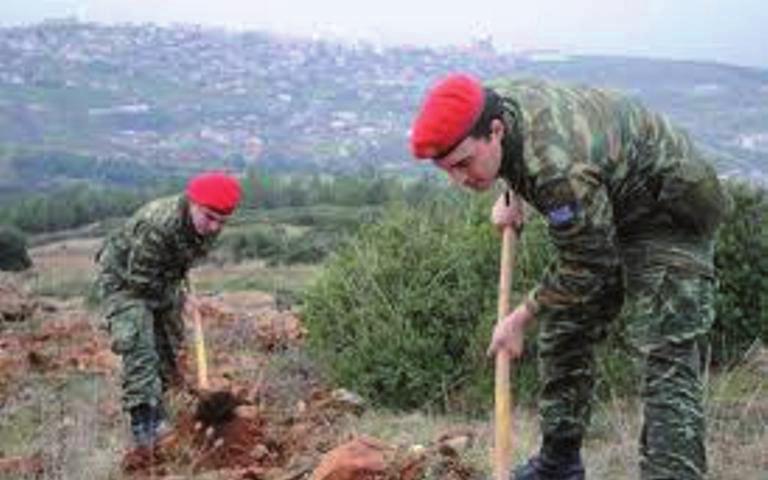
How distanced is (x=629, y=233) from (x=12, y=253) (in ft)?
107

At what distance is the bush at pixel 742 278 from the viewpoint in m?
11.1

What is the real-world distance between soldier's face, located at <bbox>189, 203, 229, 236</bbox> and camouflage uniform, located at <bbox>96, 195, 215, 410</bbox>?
7.0 inches

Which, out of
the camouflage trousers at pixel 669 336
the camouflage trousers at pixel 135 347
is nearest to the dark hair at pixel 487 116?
the camouflage trousers at pixel 669 336

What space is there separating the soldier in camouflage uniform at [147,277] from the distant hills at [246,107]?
67.1 m

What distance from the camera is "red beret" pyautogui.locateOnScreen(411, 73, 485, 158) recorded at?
169 inches

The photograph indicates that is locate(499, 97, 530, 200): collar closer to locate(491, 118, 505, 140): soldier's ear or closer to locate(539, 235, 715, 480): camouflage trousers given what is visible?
locate(491, 118, 505, 140): soldier's ear

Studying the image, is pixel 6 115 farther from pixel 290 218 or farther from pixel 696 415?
pixel 696 415

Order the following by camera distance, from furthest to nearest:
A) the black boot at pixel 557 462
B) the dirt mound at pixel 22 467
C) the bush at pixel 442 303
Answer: the bush at pixel 442 303
the dirt mound at pixel 22 467
the black boot at pixel 557 462

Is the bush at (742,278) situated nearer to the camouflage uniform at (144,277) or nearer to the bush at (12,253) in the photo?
the camouflage uniform at (144,277)

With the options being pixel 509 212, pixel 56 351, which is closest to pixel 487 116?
pixel 509 212

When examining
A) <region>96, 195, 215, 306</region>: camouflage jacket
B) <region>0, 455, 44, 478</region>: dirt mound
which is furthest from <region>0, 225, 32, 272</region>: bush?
<region>0, 455, 44, 478</region>: dirt mound

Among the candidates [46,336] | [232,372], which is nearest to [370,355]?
[232,372]

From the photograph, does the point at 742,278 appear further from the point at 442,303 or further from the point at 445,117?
the point at 445,117

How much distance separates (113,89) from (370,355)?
160891 mm
